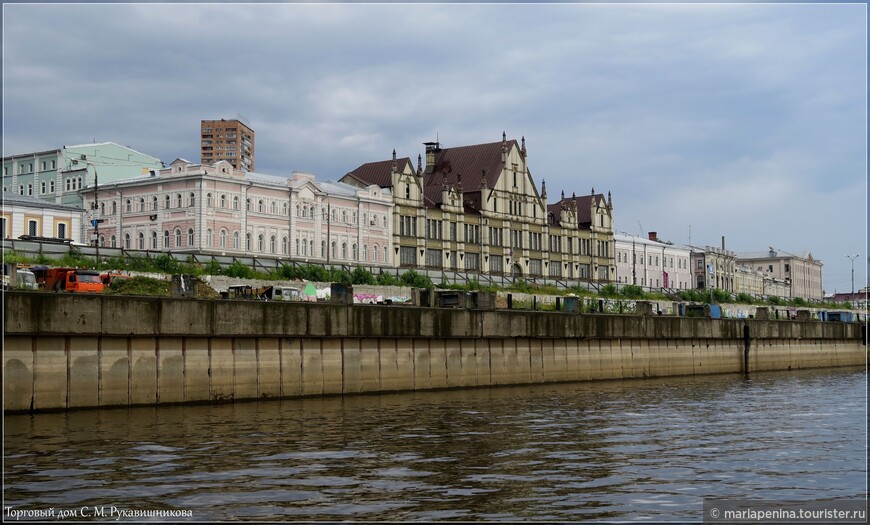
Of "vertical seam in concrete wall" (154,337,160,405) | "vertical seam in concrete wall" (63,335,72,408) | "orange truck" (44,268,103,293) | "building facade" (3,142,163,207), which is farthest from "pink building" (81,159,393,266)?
"vertical seam in concrete wall" (63,335,72,408)

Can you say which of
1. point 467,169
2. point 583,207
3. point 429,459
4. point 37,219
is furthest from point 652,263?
point 429,459

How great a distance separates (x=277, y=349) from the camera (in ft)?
154

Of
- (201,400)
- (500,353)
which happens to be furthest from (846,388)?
(201,400)

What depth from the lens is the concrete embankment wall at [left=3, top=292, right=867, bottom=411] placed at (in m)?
38.5

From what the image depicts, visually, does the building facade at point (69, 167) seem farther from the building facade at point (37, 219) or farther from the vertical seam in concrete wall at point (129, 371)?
the vertical seam in concrete wall at point (129, 371)

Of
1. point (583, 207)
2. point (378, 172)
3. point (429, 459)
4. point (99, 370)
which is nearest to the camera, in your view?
point (429, 459)

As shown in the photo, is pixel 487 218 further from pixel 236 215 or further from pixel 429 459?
pixel 429 459

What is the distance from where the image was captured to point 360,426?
35719 mm

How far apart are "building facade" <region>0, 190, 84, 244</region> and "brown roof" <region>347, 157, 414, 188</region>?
37237 millimetres

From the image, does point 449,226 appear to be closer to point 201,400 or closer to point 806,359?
point 806,359

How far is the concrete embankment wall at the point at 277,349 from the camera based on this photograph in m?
38.5

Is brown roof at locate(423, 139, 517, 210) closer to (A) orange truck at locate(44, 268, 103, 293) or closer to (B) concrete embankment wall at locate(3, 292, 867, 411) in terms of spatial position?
(B) concrete embankment wall at locate(3, 292, 867, 411)

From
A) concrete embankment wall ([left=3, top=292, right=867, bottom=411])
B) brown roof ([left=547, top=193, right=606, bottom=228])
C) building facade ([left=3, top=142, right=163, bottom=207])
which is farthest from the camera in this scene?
brown roof ([left=547, top=193, right=606, bottom=228])

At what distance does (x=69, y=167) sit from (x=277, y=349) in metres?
90.5
